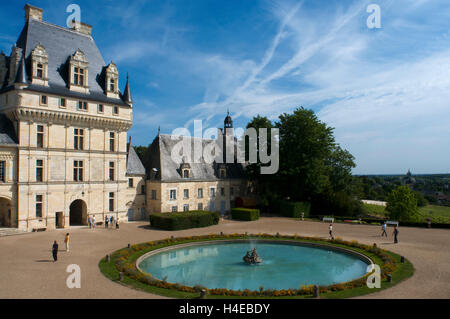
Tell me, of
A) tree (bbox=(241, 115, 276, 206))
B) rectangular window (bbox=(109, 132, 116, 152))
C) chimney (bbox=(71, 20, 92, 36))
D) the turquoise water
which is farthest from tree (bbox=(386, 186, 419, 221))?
chimney (bbox=(71, 20, 92, 36))

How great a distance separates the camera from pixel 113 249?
27.2m

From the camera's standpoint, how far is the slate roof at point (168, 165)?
46.1 meters

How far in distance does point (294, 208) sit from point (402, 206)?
17794 mm

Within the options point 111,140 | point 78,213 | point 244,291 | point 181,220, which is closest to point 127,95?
point 111,140

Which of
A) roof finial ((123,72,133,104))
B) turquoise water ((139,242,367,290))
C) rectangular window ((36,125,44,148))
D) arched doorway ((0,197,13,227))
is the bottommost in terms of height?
turquoise water ((139,242,367,290))

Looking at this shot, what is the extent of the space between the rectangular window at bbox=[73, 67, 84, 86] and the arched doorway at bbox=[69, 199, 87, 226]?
13649mm

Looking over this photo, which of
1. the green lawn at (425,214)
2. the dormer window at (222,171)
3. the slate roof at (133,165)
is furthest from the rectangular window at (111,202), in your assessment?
the green lawn at (425,214)

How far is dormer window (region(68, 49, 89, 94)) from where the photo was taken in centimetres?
3766

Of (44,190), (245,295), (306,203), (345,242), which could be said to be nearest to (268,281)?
(245,295)

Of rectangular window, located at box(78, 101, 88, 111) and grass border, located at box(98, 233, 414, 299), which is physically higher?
rectangular window, located at box(78, 101, 88, 111)

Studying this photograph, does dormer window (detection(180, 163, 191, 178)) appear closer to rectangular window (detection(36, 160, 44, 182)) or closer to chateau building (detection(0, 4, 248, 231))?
chateau building (detection(0, 4, 248, 231))

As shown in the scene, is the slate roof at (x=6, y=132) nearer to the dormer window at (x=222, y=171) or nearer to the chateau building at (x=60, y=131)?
the chateau building at (x=60, y=131)

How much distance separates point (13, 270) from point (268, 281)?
1545 cm
